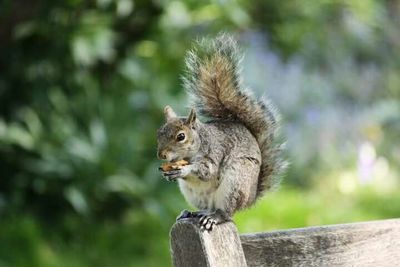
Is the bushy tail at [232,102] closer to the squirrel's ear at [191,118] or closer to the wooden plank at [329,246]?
the squirrel's ear at [191,118]

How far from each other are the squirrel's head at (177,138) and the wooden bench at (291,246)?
8.4 inches

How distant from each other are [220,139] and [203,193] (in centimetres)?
10

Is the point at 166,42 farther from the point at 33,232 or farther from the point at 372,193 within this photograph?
the point at 372,193

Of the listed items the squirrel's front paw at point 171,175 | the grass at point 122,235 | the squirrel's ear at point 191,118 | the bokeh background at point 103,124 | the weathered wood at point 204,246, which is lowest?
the weathered wood at point 204,246

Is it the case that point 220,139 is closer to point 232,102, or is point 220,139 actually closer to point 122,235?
point 232,102

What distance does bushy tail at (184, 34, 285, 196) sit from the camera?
74.7 inches

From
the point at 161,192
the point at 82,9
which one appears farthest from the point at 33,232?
the point at 82,9

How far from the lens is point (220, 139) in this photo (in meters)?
1.84

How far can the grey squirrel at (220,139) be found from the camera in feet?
5.78

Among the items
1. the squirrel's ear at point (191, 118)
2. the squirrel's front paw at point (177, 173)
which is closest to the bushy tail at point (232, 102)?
the squirrel's ear at point (191, 118)

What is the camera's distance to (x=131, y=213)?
4.69 metres

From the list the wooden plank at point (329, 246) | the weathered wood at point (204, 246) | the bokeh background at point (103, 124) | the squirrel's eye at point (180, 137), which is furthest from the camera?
the bokeh background at point (103, 124)

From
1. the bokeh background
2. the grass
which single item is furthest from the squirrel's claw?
the grass

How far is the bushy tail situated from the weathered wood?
41 cm
